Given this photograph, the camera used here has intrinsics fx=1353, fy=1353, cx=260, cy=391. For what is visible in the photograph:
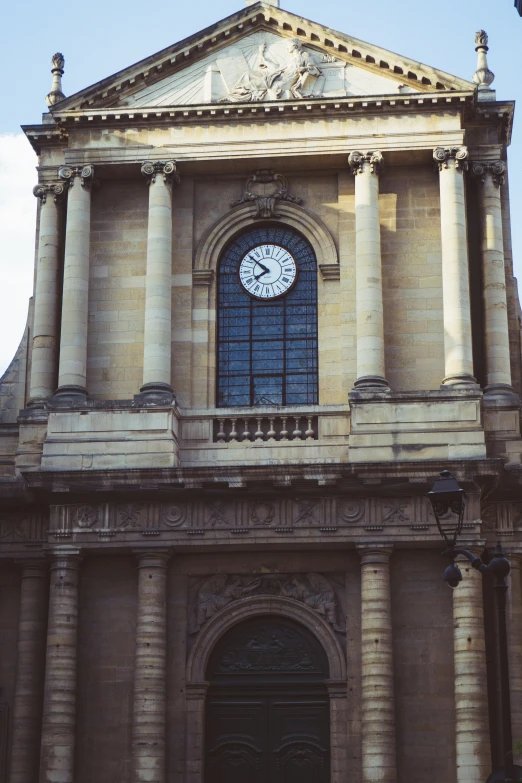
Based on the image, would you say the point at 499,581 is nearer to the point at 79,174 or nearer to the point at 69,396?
the point at 69,396

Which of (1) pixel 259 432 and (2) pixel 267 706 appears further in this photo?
(1) pixel 259 432

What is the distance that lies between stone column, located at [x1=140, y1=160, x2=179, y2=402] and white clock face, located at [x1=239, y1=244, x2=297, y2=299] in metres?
1.66

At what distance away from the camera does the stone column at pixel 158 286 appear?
2491cm

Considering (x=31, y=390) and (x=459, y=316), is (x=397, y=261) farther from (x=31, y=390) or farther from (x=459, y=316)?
(x=31, y=390)

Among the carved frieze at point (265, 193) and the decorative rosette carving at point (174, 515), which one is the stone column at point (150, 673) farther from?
the carved frieze at point (265, 193)

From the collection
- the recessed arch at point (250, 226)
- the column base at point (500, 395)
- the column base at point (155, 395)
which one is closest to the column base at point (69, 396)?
the column base at point (155, 395)

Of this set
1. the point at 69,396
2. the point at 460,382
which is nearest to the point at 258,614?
the point at 69,396

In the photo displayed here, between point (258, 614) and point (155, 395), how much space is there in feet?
14.3

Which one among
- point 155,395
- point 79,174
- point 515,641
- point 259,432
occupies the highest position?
point 79,174

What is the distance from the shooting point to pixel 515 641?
76.5ft

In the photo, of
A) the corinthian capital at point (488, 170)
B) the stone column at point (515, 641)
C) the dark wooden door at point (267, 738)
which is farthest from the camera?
the corinthian capital at point (488, 170)

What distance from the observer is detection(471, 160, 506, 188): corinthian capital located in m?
26.4

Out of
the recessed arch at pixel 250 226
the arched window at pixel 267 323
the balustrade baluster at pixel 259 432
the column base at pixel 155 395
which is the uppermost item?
the recessed arch at pixel 250 226

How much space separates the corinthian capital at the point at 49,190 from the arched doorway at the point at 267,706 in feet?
30.5
